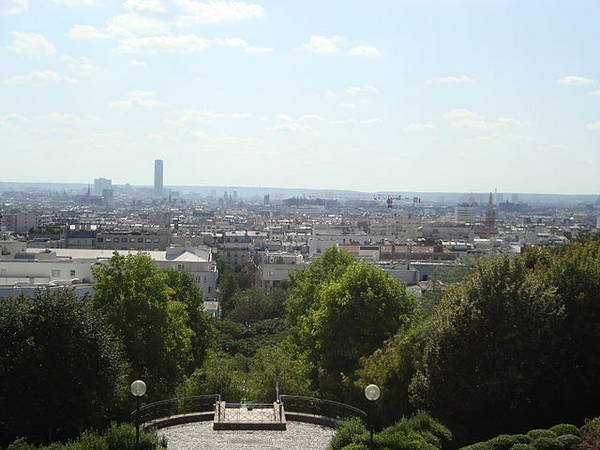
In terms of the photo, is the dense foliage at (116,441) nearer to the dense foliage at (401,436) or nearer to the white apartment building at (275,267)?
the dense foliage at (401,436)

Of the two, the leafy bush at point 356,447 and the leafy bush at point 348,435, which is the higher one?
the leafy bush at point 356,447

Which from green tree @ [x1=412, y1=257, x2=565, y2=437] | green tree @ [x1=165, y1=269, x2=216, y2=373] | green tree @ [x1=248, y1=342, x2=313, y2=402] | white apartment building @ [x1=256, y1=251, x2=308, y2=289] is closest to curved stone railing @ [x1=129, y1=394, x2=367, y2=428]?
green tree @ [x1=248, y1=342, x2=313, y2=402]

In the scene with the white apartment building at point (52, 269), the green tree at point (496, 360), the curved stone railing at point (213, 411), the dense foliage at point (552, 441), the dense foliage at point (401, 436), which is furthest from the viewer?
the white apartment building at point (52, 269)

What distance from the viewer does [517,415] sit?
24828 mm

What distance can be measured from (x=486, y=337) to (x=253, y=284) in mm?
85125

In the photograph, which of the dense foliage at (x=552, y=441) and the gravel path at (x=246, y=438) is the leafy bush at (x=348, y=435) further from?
the dense foliage at (x=552, y=441)

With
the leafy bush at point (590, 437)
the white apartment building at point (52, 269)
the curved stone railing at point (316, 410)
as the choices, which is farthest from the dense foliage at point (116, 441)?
the white apartment building at point (52, 269)

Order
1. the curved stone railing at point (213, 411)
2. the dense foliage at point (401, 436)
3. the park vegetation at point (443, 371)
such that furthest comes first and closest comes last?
the curved stone railing at point (213, 411) < the park vegetation at point (443, 371) < the dense foliage at point (401, 436)

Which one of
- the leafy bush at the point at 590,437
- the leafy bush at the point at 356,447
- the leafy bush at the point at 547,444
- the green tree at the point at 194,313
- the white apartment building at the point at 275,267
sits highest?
the leafy bush at the point at 590,437

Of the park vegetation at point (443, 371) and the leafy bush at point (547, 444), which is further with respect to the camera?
the park vegetation at point (443, 371)

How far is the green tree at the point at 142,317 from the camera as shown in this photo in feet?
102

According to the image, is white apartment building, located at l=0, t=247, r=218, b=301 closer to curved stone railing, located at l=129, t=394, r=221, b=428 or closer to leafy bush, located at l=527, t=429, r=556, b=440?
curved stone railing, located at l=129, t=394, r=221, b=428

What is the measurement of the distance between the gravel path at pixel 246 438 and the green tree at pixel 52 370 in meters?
2.47

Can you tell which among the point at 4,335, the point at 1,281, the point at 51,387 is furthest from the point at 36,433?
the point at 1,281
